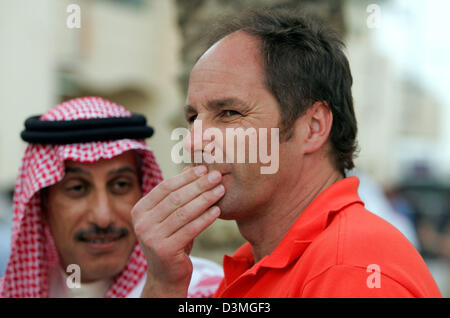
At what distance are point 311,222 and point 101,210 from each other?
1384 millimetres

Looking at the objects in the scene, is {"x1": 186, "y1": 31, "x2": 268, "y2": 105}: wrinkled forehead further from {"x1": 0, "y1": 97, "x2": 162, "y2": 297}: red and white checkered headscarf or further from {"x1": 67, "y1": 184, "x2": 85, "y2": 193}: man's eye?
{"x1": 67, "y1": 184, "x2": 85, "y2": 193}: man's eye

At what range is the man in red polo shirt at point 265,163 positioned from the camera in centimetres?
216

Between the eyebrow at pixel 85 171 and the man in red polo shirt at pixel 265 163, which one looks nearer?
the man in red polo shirt at pixel 265 163

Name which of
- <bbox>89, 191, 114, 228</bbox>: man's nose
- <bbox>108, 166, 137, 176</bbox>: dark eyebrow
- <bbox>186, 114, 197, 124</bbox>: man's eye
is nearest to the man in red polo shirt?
<bbox>186, 114, 197, 124</bbox>: man's eye

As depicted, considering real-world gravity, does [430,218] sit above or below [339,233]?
above

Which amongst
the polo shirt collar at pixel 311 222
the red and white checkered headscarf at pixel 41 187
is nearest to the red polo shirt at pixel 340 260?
the polo shirt collar at pixel 311 222

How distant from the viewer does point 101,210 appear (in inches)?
118

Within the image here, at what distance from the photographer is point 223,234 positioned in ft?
16.4

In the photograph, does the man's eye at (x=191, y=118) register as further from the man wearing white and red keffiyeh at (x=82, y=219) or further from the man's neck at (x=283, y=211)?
the man wearing white and red keffiyeh at (x=82, y=219)

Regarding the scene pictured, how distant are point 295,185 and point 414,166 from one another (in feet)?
107

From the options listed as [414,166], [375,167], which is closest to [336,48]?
[375,167]

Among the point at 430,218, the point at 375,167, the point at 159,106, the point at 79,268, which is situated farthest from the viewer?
the point at 375,167

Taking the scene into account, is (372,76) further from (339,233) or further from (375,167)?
(339,233)

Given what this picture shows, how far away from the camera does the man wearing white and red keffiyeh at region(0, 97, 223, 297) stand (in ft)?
10.0
